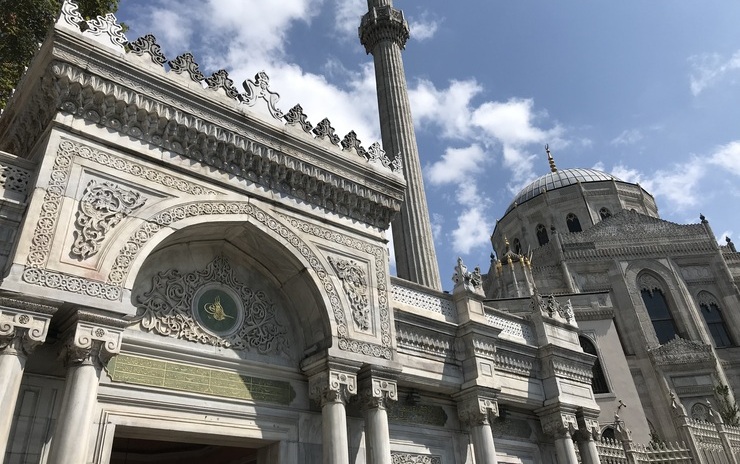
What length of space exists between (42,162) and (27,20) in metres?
8.71

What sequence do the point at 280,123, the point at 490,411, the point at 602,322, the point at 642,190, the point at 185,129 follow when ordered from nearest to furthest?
the point at 185,129
the point at 280,123
the point at 490,411
the point at 602,322
the point at 642,190

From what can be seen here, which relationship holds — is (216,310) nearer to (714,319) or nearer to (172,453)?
(172,453)

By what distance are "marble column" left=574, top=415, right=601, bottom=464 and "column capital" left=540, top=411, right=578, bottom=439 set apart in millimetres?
370

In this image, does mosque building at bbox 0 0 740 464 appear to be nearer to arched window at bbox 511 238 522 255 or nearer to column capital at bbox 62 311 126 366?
column capital at bbox 62 311 126 366

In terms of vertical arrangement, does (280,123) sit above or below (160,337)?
above

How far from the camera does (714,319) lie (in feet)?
95.7

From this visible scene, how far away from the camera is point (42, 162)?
5934 mm

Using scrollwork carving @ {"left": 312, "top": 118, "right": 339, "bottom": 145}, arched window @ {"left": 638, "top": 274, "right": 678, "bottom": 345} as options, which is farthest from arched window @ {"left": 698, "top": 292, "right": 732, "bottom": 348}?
scrollwork carving @ {"left": 312, "top": 118, "right": 339, "bottom": 145}

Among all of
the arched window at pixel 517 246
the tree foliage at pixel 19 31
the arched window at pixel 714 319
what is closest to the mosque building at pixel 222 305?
the tree foliage at pixel 19 31

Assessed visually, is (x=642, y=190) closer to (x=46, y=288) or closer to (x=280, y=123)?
(x=280, y=123)

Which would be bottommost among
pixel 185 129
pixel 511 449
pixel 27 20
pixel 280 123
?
pixel 511 449

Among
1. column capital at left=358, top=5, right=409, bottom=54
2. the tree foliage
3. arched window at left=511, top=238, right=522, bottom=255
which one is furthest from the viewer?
arched window at left=511, top=238, right=522, bottom=255

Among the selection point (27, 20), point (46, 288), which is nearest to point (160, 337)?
point (46, 288)

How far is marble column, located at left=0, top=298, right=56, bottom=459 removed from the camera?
4.90 m
